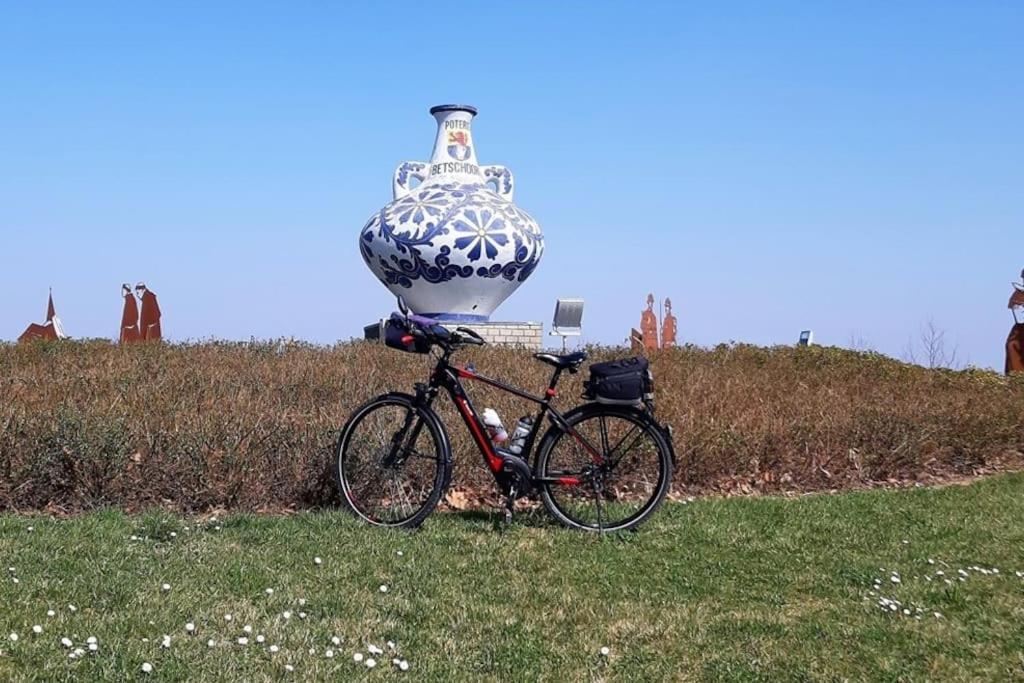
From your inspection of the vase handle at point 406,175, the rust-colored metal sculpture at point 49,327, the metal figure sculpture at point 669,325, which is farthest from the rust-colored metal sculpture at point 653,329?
the rust-colored metal sculpture at point 49,327

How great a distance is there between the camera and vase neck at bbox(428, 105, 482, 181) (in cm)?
1673

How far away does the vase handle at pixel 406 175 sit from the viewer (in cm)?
1652

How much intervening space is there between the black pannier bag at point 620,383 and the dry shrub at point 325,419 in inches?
47.8

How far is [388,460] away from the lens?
5.85m

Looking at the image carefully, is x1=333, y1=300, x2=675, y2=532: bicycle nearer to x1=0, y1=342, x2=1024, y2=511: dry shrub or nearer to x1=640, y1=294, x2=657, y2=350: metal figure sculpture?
x1=0, y1=342, x2=1024, y2=511: dry shrub

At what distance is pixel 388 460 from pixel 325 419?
1.08 m

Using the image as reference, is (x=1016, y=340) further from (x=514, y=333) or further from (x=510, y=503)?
(x=510, y=503)

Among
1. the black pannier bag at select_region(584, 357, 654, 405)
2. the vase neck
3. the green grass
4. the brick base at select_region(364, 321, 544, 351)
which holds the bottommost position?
the green grass

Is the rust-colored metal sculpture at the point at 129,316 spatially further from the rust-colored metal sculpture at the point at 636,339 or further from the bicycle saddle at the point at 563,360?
the bicycle saddle at the point at 563,360

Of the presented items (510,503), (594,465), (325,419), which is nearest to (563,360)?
(594,465)

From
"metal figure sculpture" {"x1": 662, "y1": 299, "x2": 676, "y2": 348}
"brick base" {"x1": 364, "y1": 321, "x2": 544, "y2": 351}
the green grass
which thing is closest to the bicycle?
the green grass

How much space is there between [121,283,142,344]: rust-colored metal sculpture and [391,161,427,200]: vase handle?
4.33 meters

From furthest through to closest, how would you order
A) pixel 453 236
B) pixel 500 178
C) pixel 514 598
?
pixel 500 178 < pixel 453 236 < pixel 514 598

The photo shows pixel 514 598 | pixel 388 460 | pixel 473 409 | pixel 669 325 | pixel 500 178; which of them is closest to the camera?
pixel 514 598
